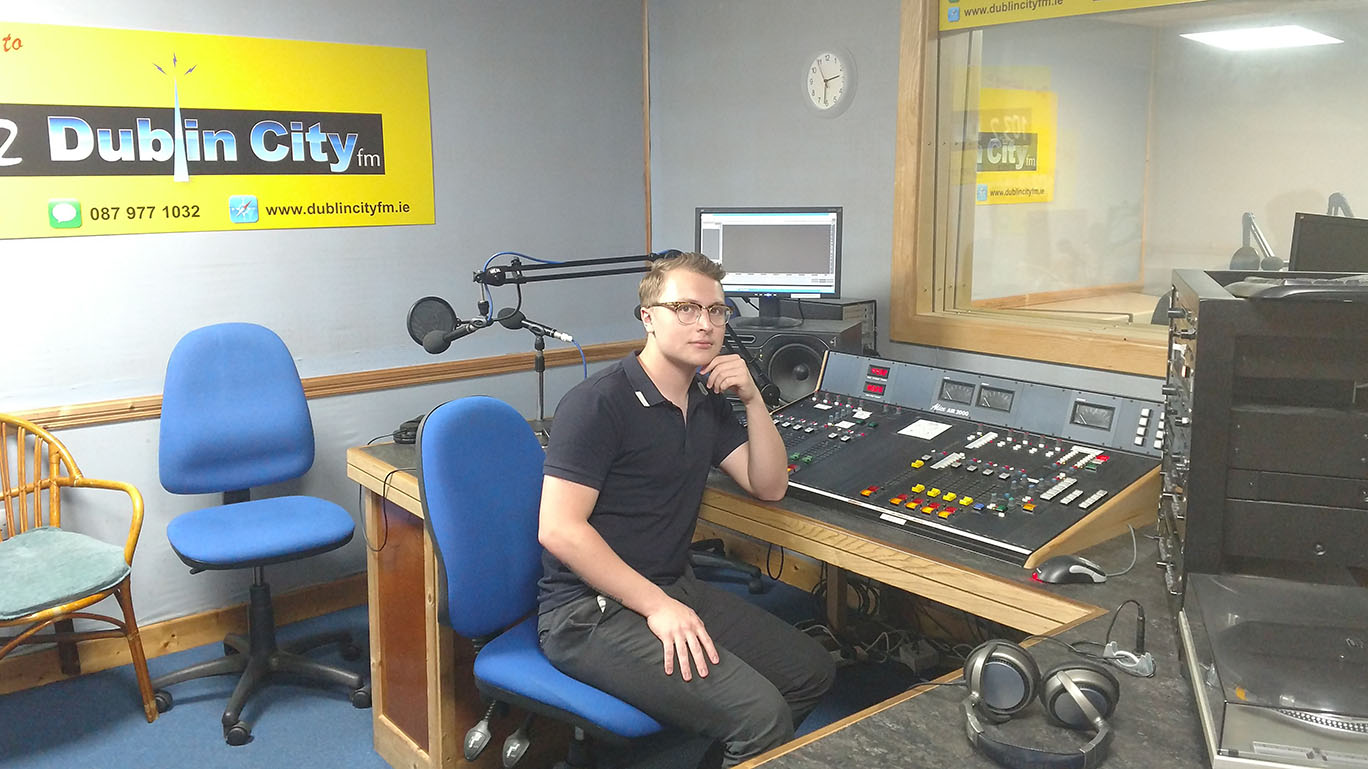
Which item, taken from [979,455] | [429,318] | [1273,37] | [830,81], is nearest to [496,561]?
[429,318]

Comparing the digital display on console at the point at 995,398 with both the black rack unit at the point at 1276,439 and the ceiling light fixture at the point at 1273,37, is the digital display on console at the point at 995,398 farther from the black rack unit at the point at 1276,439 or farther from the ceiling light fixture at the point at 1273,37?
the ceiling light fixture at the point at 1273,37

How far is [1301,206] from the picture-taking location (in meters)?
3.09

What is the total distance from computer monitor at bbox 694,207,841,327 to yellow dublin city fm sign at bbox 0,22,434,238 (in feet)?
3.76

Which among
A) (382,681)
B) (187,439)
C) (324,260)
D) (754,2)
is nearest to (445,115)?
(324,260)

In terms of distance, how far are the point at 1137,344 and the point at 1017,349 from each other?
0.34m

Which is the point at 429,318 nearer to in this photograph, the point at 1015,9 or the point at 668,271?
the point at 668,271

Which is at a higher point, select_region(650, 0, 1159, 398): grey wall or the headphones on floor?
select_region(650, 0, 1159, 398): grey wall

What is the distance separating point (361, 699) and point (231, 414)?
0.91 meters

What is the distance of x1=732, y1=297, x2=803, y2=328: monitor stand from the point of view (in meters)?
2.92

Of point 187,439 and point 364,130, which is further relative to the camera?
point 364,130

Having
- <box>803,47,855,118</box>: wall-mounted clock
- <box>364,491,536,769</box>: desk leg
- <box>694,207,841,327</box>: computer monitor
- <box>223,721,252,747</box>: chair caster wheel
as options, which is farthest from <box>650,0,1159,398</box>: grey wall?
<box>223,721,252,747</box>: chair caster wheel

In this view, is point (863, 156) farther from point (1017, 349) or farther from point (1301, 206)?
point (1301, 206)

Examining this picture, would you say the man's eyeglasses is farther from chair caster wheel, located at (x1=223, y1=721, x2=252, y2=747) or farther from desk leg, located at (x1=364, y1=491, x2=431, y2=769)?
chair caster wheel, located at (x1=223, y1=721, x2=252, y2=747)

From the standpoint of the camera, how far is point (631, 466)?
2023 mm
